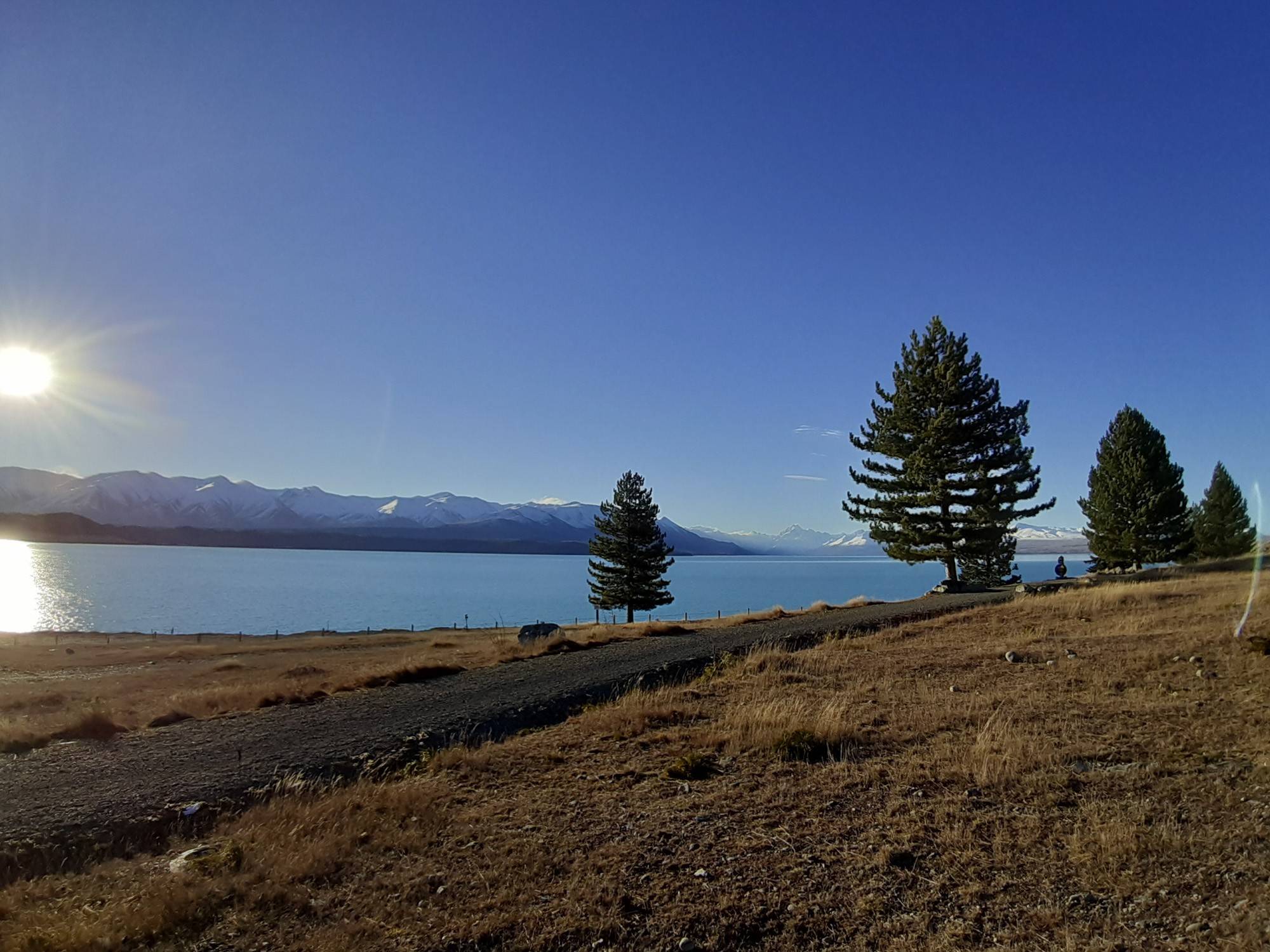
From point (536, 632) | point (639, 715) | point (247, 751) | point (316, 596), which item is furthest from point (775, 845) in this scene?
point (316, 596)

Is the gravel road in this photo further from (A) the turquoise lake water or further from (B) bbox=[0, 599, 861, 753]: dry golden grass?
(A) the turquoise lake water

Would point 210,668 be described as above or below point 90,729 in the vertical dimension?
below

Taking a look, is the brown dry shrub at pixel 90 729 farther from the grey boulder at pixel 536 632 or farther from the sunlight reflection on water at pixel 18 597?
the sunlight reflection on water at pixel 18 597

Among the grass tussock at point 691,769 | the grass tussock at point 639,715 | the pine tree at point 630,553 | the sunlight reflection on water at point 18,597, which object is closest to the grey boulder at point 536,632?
the grass tussock at point 639,715

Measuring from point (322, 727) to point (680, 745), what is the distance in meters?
6.21

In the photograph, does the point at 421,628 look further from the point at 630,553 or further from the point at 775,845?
the point at 775,845

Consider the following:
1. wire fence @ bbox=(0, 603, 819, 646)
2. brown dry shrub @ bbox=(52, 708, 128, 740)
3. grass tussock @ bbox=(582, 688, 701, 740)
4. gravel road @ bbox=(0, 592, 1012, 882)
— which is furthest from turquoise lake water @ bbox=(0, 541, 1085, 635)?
brown dry shrub @ bbox=(52, 708, 128, 740)

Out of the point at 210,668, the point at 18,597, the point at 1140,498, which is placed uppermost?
the point at 1140,498

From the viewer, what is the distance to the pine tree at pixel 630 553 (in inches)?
1834

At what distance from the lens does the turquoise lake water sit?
2847 inches

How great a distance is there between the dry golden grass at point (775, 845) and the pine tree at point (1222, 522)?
48.0m

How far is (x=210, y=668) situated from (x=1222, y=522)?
205ft

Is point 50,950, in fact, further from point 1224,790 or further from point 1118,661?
point 1118,661

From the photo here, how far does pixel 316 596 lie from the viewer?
338ft
